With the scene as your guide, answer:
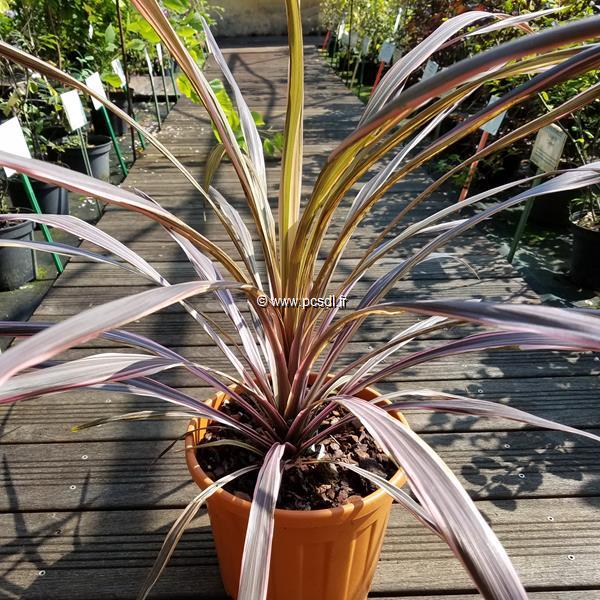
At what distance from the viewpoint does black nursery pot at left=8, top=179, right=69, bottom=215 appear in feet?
8.49

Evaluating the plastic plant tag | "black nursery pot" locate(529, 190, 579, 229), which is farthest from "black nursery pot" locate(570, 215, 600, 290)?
the plastic plant tag

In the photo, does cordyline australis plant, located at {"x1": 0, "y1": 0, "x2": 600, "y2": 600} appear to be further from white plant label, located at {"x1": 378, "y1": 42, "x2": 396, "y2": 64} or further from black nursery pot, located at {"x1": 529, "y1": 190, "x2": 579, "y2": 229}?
white plant label, located at {"x1": 378, "y1": 42, "x2": 396, "y2": 64}

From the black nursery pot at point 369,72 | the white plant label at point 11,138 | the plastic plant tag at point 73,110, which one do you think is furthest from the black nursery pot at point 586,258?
the black nursery pot at point 369,72

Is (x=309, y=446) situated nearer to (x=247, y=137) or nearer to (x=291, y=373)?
(x=291, y=373)

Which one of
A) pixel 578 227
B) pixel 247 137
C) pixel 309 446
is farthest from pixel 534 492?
pixel 578 227

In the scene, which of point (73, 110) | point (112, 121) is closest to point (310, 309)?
point (73, 110)

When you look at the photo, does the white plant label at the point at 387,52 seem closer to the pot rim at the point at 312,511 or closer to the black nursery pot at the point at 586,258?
the black nursery pot at the point at 586,258

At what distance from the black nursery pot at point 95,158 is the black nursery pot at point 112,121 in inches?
24.8

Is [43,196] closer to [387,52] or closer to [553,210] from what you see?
[553,210]

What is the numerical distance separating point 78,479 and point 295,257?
2.66ft

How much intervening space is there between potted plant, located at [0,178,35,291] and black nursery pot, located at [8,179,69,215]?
0.34 metres

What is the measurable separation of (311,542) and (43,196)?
7.99 feet

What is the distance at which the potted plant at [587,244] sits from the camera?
82.1 inches

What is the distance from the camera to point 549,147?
77.2 inches
